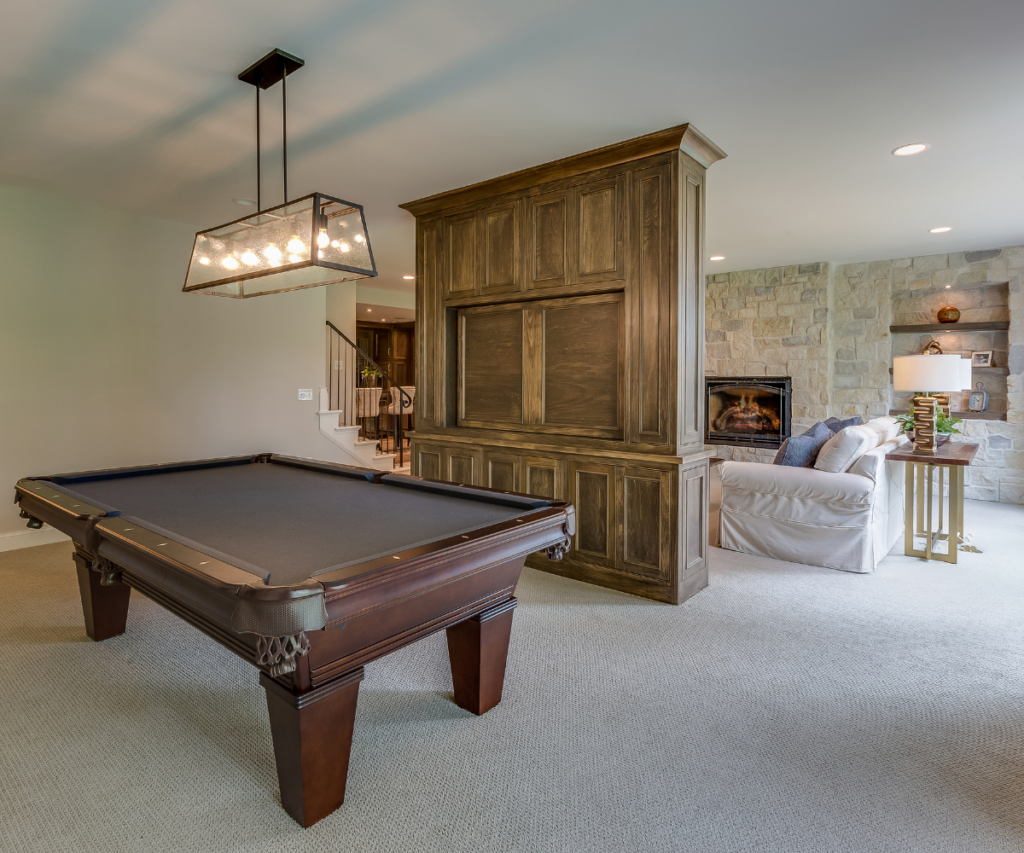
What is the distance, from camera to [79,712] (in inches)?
86.4

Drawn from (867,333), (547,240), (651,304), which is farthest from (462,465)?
(867,333)

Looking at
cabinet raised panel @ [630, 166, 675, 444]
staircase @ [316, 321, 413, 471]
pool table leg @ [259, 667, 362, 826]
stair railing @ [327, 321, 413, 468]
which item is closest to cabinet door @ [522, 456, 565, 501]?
cabinet raised panel @ [630, 166, 675, 444]

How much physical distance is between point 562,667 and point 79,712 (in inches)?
74.3

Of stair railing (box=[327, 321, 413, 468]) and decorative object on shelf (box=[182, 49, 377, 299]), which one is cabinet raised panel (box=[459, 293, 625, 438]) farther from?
stair railing (box=[327, 321, 413, 468])

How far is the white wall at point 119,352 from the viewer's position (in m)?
4.17

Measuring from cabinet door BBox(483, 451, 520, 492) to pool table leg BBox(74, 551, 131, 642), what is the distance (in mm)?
2149

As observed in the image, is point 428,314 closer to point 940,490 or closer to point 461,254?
point 461,254

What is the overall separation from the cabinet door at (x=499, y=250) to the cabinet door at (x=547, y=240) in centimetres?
11

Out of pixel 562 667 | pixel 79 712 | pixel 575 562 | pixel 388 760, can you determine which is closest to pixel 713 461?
pixel 575 562

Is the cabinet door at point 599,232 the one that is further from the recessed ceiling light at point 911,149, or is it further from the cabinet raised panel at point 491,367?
the recessed ceiling light at point 911,149

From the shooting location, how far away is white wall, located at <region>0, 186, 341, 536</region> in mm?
4172

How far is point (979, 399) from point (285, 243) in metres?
6.74

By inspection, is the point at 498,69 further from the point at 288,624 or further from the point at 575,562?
the point at 575,562

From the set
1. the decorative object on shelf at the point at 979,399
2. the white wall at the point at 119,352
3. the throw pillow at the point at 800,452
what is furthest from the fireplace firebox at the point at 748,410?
the white wall at the point at 119,352
